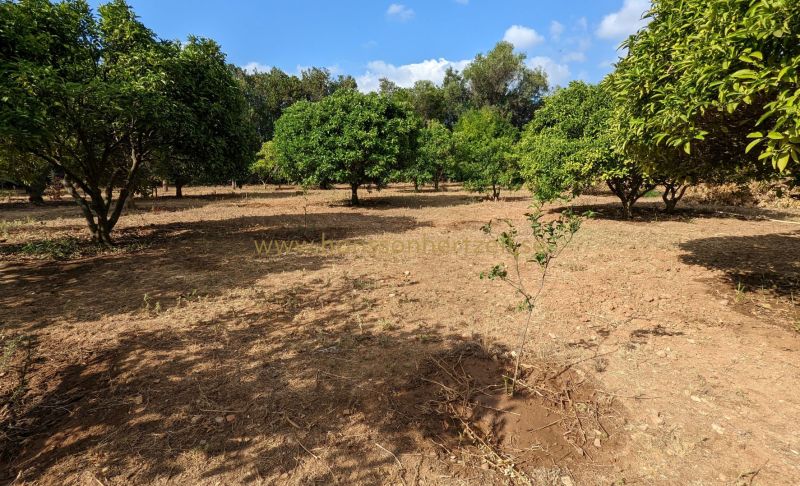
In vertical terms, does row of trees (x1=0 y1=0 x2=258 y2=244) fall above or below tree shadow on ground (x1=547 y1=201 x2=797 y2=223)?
above

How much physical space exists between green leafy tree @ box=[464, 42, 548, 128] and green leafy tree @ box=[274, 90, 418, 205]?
1518 inches

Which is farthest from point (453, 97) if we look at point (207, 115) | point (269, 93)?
point (207, 115)

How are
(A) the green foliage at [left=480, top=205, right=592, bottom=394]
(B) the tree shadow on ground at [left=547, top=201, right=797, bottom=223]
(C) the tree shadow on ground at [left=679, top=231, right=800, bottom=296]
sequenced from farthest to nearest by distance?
(B) the tree shadow on ground at [left=547, top=201, right=797, bottom=223] → (C) the tree shadow on ground at [left=679, top=231, right=800, bottom=296] → (A) the green foliage at [left=480, top=205, right=592, bottom=394]

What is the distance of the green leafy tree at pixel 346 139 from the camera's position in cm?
1898

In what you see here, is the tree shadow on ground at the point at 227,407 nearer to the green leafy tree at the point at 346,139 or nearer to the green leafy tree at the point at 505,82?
the green leafy tree at the point at 346,139

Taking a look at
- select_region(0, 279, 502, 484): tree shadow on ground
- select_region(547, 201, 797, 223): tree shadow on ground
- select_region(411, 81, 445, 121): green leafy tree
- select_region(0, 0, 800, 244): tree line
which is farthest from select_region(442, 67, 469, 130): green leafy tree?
select_region(0, 279, 502, 484): tree shadow on ground

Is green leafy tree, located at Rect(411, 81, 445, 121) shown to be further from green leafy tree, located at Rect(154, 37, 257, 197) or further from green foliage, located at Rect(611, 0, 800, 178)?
green foliage, located at Rect(611, 0, 800, 178)

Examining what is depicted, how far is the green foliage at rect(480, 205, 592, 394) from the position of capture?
4.15m

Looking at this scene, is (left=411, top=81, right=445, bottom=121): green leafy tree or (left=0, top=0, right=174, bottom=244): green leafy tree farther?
(left=411, top=81, right=445, bottom=121): green leafy tree

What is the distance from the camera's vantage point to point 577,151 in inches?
569

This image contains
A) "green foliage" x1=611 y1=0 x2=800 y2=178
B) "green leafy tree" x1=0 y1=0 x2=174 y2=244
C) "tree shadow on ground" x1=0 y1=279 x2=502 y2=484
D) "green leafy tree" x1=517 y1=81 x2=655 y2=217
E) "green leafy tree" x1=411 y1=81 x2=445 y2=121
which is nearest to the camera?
"tree shadow on ground" x1=0 y1=279 x2=502 y2=484

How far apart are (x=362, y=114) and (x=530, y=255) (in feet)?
44.8

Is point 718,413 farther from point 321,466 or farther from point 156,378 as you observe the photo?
point 156,378

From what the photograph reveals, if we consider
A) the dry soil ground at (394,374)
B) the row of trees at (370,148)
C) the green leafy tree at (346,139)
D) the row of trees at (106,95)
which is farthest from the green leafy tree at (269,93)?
the dry soil ground at (394,374)
